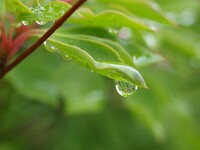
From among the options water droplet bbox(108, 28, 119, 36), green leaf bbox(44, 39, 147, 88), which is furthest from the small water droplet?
green leaf bbox(44, 39, 147, 88)

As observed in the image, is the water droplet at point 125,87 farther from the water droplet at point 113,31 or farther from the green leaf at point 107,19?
the water droplet at point 113,31

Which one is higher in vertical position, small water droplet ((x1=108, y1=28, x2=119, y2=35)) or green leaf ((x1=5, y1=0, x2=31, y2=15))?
green leaf ((x1=5, y1=0, x2=31, y2=15))

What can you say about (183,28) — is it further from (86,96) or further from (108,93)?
(86,96)

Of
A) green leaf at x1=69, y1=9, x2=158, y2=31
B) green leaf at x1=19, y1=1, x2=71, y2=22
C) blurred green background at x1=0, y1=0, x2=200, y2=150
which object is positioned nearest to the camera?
green leaf at x1=19, y1=1, x2=71, y2=22

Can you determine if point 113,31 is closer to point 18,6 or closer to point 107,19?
point 107,19

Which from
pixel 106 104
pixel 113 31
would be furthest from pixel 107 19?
pixel 106 104

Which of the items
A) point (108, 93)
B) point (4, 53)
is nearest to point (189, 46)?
point (108, 93)

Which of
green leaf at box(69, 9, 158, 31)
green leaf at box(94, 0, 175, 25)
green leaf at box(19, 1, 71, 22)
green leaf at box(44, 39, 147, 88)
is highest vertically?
green leaf at box(19, 1, 71, 22)

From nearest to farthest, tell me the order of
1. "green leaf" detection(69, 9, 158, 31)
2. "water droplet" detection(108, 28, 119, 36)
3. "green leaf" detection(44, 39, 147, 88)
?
1. "green leaf" detection(44, 39, 147, 88)
2. "green leaf" detection(69, 9, 158, 31)
3. "water droplet" detection(108, 28, 119, 36)

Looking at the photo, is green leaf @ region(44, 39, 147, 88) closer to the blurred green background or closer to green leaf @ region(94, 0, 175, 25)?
green leaf @ region(94, 0, 175, 25)
